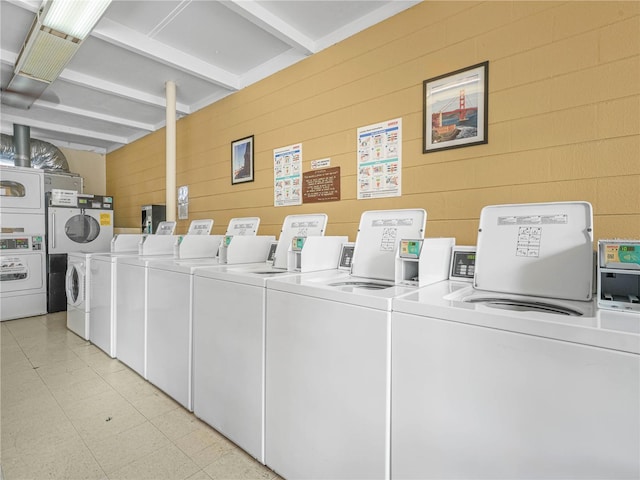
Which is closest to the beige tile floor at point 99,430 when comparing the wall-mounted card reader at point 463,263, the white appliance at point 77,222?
the wall-mounted card reader at point 463,263

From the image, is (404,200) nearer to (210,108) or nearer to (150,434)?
(150,434)

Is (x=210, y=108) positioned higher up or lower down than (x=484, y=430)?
higher up

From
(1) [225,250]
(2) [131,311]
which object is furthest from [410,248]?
(2) [131,311]

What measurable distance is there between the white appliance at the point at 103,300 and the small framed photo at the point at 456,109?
112 inches

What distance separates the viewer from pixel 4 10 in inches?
100

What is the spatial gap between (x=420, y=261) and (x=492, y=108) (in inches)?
43.5

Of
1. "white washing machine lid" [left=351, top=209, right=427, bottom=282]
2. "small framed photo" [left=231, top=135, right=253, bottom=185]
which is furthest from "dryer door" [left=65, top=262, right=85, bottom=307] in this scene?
"white washing machine lid" [left=351, top=209, right=427, bottom=282]

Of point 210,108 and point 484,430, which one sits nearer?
point 484,430

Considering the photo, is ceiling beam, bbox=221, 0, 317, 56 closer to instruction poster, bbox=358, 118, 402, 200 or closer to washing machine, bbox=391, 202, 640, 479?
instruction poster, bbox=358, 118, 402, 200

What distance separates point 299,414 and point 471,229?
143cm

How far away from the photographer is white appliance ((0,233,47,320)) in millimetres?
4207

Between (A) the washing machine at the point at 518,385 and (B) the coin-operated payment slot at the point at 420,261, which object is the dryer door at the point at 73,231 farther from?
(A) the washing machine at the point at 518,385

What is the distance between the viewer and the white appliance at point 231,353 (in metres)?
1.67

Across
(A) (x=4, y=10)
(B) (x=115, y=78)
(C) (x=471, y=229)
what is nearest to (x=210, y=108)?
(B) (x=115, y=78)
